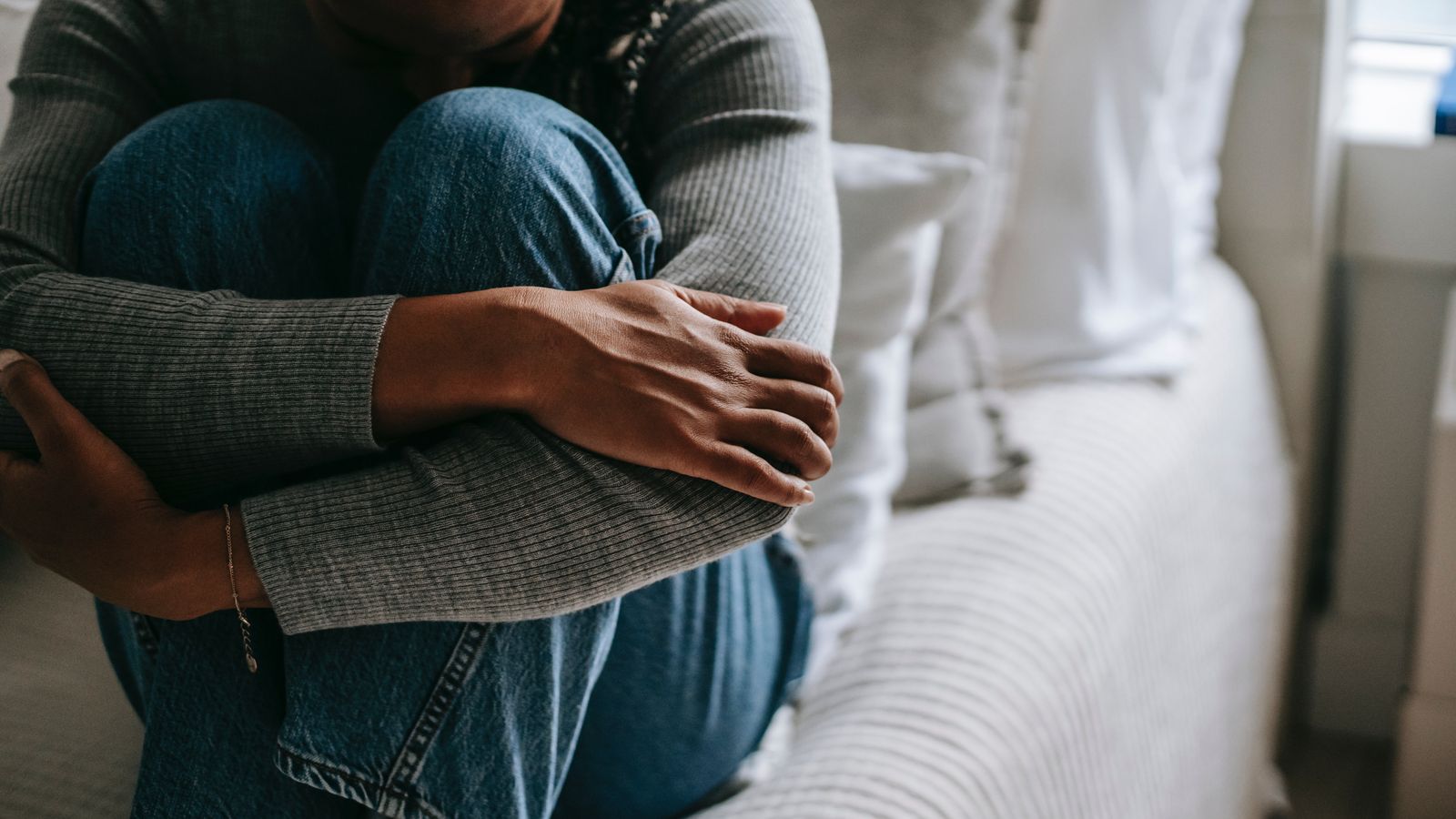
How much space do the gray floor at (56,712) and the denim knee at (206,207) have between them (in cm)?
16

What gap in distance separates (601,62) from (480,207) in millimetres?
185

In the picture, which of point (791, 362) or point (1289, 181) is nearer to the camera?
point (791, 362)

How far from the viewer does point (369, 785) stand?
2.02 feet

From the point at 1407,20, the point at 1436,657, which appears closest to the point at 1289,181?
the point at 1407,20

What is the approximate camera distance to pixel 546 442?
0.60 meters

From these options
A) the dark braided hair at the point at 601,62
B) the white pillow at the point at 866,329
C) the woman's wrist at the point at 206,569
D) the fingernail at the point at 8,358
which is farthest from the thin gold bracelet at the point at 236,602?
the white pillow at the point at 866,329

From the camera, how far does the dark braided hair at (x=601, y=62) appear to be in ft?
2.48

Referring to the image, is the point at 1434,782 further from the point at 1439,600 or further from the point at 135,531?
the point at 135,531

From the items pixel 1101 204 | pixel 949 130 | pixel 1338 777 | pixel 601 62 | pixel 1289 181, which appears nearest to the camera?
pixel 601 62

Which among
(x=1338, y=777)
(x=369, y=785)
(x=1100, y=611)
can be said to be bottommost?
(x=1338, y=777)

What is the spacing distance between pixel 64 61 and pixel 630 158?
12.5 inches

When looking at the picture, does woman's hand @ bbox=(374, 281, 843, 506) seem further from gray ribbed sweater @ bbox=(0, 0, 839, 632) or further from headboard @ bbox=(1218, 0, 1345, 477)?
headboard @ bbox=(1218, 0, 1345, 477)

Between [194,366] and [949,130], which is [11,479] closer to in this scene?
[194,366]

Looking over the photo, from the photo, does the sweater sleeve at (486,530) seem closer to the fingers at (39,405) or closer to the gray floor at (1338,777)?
the fingers at (39,405)
